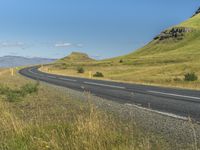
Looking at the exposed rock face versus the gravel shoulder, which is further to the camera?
the exposed rock face

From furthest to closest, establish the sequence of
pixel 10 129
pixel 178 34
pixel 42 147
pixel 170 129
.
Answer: pixel 178 34 < pixel 170 129 < pixel 10 129 < pixel 42 147

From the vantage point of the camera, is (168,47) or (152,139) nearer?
(152,139)

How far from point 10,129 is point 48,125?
2.43 feet

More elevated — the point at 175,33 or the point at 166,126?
the point at 175,33

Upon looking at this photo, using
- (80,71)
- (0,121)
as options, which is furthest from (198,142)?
(80,71)

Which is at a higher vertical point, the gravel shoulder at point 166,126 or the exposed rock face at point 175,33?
the exposed rock face at point 175,33

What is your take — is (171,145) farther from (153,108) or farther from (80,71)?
(80,71)

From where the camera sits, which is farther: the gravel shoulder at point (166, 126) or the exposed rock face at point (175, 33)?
the exposed rock face at point (175, 33)

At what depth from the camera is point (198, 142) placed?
22.7ft

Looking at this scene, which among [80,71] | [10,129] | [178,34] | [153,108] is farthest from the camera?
[178,34]

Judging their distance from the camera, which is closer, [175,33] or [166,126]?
[166,126]

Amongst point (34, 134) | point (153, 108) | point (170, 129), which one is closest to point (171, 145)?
point (170, 129)

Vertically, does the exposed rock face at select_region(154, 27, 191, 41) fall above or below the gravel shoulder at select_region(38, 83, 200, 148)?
above

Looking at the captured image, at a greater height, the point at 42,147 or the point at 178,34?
the point at 178,34
